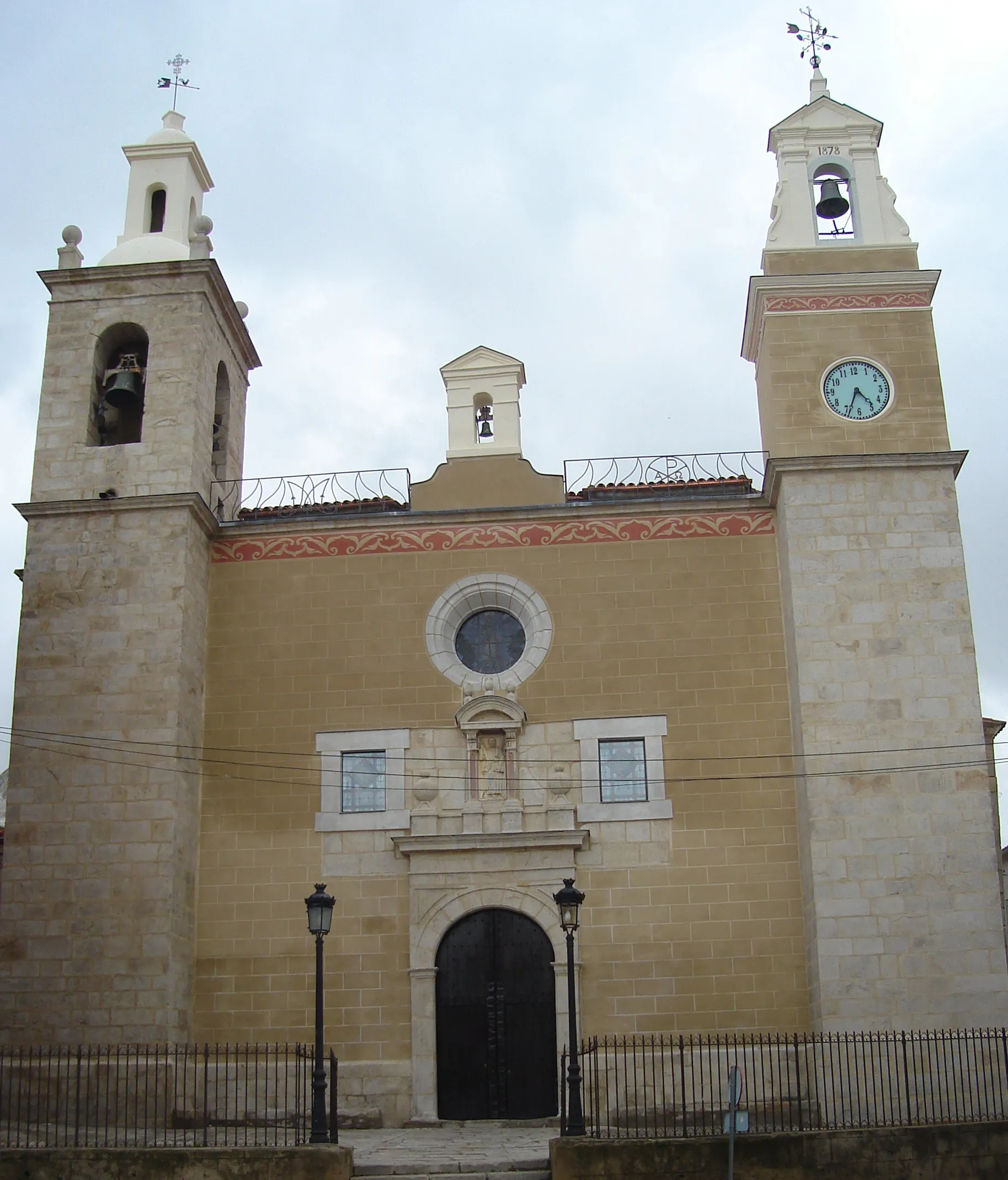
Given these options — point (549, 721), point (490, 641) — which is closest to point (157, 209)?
point (490, 641)

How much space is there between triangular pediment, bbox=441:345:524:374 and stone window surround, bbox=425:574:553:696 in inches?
111

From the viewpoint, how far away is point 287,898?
1620 cm

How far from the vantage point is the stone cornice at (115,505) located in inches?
669

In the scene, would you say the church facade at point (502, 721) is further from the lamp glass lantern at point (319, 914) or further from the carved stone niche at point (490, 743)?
the lamp glass lantern at point (319, 914)

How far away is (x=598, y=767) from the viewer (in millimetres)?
16422

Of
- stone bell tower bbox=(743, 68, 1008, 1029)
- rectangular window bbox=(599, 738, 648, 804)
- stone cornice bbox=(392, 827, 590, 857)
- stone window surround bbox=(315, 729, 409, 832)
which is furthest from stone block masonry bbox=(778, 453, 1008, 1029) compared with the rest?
stone window surround bbox=(315, 729, 409, 832)

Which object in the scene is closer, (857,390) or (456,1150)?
(456,1150)

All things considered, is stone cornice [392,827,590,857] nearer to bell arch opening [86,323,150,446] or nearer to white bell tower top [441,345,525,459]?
white bell tower top [441,345,525,459]

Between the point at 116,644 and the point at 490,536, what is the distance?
4588mm

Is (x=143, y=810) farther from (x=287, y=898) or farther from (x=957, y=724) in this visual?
(x=957, y=724)

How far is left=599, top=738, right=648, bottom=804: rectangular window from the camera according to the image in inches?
643

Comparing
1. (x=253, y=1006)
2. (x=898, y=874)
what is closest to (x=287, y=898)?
(x=253, y=1006)

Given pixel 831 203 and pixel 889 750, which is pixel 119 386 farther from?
pixel 889 750

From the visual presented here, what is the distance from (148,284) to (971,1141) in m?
13.5
